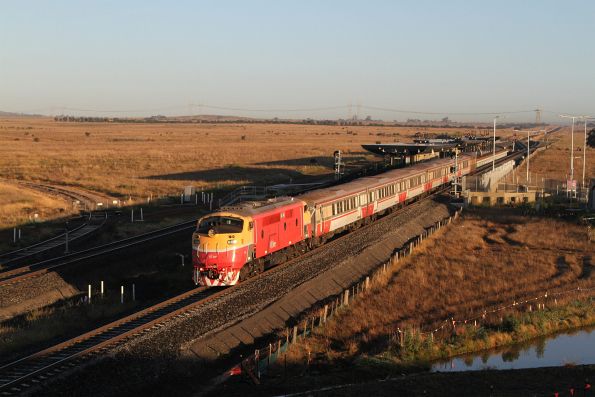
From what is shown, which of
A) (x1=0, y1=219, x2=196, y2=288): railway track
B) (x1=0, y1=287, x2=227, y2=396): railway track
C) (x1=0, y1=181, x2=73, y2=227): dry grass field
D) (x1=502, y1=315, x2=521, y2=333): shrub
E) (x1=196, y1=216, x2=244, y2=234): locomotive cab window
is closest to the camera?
(x1=0, y1=287, x2=227, y2=396): railway track

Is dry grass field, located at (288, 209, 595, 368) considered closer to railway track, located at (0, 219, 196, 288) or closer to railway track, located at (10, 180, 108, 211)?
railway track, located at (0, 219, 196, 288)

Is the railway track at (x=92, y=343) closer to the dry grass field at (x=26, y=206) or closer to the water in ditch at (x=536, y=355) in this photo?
the water in ditch at (x=536, y=355)

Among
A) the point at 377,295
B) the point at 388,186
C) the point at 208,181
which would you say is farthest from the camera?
the point at 208,181

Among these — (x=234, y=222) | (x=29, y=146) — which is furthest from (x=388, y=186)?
(x=29, y=146)

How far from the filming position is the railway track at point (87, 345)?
18.3 m

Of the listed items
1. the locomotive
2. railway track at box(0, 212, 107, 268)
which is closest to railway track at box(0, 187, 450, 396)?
the locomotive

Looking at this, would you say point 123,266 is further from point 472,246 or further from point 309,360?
point 472,246

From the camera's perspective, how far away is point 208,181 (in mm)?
80625

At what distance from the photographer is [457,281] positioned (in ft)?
117

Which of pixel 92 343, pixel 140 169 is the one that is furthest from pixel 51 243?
pixel 140 169

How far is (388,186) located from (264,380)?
3256 centimetres

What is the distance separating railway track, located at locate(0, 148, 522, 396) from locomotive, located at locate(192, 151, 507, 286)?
1.40m

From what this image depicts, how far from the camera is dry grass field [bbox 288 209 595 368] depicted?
84.3 feet

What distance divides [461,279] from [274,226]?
11.6 meters
